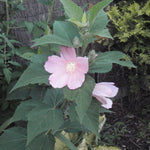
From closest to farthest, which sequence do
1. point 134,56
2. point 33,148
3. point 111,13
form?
point 33,148 → point 111,13 → point 134,56

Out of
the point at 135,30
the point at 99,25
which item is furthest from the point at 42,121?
the point at 135,30

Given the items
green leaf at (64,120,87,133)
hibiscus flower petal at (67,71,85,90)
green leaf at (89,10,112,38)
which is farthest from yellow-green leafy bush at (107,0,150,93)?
hibiscus flower petal at (67,71,85,90)

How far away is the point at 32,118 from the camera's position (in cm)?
81

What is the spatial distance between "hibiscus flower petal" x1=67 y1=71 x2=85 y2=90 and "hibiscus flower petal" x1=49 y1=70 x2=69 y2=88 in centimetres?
2

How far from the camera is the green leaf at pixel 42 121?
2.54ft

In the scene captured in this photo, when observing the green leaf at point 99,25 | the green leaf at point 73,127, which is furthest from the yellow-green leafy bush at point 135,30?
the green leaf at point 99,25

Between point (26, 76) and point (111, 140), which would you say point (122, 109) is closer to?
point (111, 140)

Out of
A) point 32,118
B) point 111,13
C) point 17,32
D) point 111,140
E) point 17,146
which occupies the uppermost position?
point 111,13

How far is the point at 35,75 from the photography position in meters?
0.74

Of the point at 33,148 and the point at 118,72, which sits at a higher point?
the point at 33,148

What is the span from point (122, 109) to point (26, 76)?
2490 millimetres

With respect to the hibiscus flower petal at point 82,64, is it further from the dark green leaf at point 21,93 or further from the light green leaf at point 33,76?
the dark green leaf at point 21,93

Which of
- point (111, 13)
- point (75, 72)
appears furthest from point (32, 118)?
point (111, 13)

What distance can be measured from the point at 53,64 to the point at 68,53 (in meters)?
0.07
